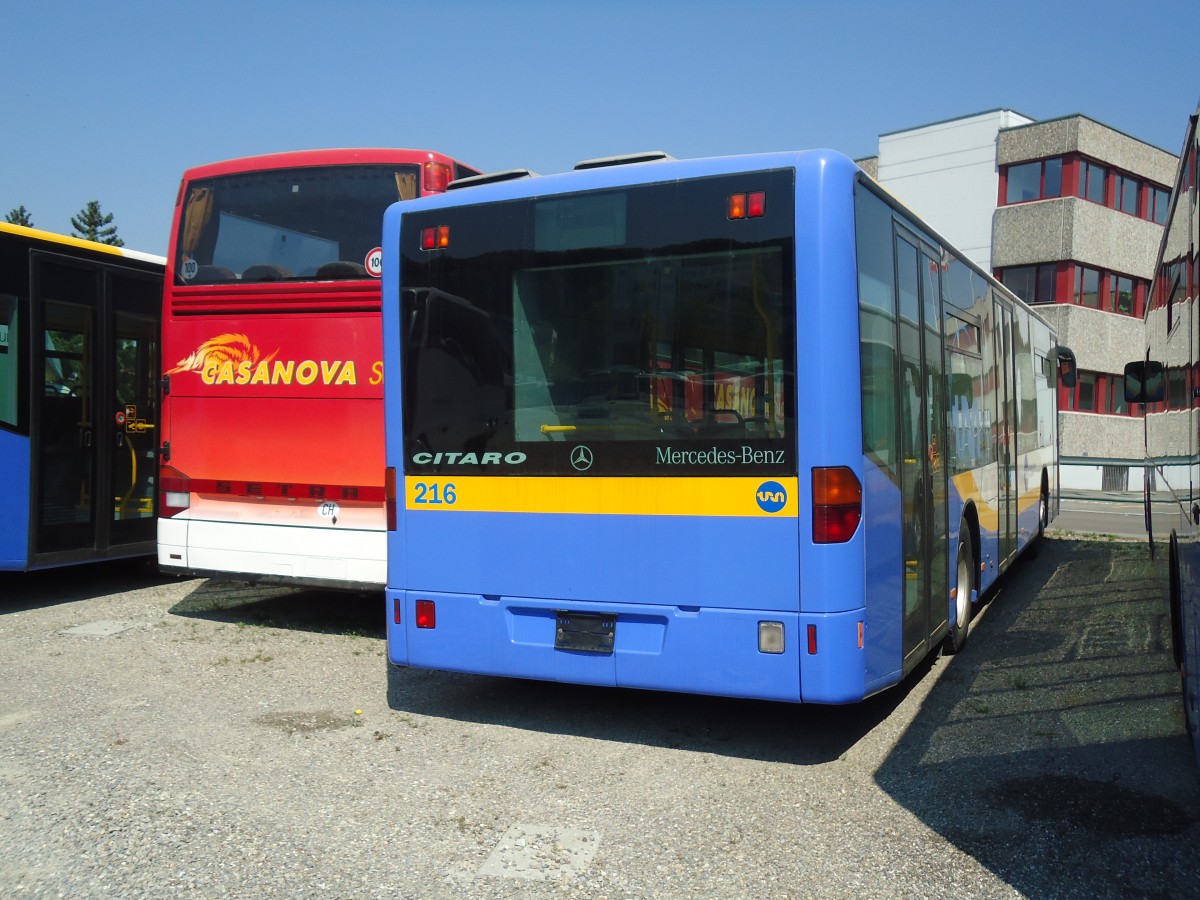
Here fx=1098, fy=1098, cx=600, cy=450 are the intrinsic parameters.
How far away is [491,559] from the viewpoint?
19.5ft

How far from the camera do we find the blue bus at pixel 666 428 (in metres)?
5.21

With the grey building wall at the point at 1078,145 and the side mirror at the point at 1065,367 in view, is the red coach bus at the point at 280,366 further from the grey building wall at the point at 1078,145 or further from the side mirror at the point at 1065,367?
the grey building wall at the point at 1078,145

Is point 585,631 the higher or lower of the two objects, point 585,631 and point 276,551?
the lower

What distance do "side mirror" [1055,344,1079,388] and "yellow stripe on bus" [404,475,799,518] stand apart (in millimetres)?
11389

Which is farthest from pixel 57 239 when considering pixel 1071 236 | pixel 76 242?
pixel 1071 236

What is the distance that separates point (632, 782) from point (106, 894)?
2.29 metres

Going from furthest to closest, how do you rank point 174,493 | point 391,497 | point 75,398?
point 75,398 → point 174,493 → point 391,497

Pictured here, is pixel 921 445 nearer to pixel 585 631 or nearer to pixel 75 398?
pixel 585 631

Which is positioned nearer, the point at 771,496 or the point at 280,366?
the point at 771,496

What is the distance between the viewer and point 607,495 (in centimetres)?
566

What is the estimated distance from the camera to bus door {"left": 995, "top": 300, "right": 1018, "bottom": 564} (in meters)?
9.62

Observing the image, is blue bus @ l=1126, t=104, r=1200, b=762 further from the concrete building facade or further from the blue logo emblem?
the concrete building facade

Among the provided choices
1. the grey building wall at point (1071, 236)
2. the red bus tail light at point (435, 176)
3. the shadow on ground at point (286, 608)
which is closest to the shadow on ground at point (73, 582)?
the shadow on ground at point (286, 608)

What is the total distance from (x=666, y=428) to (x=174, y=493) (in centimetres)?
488
